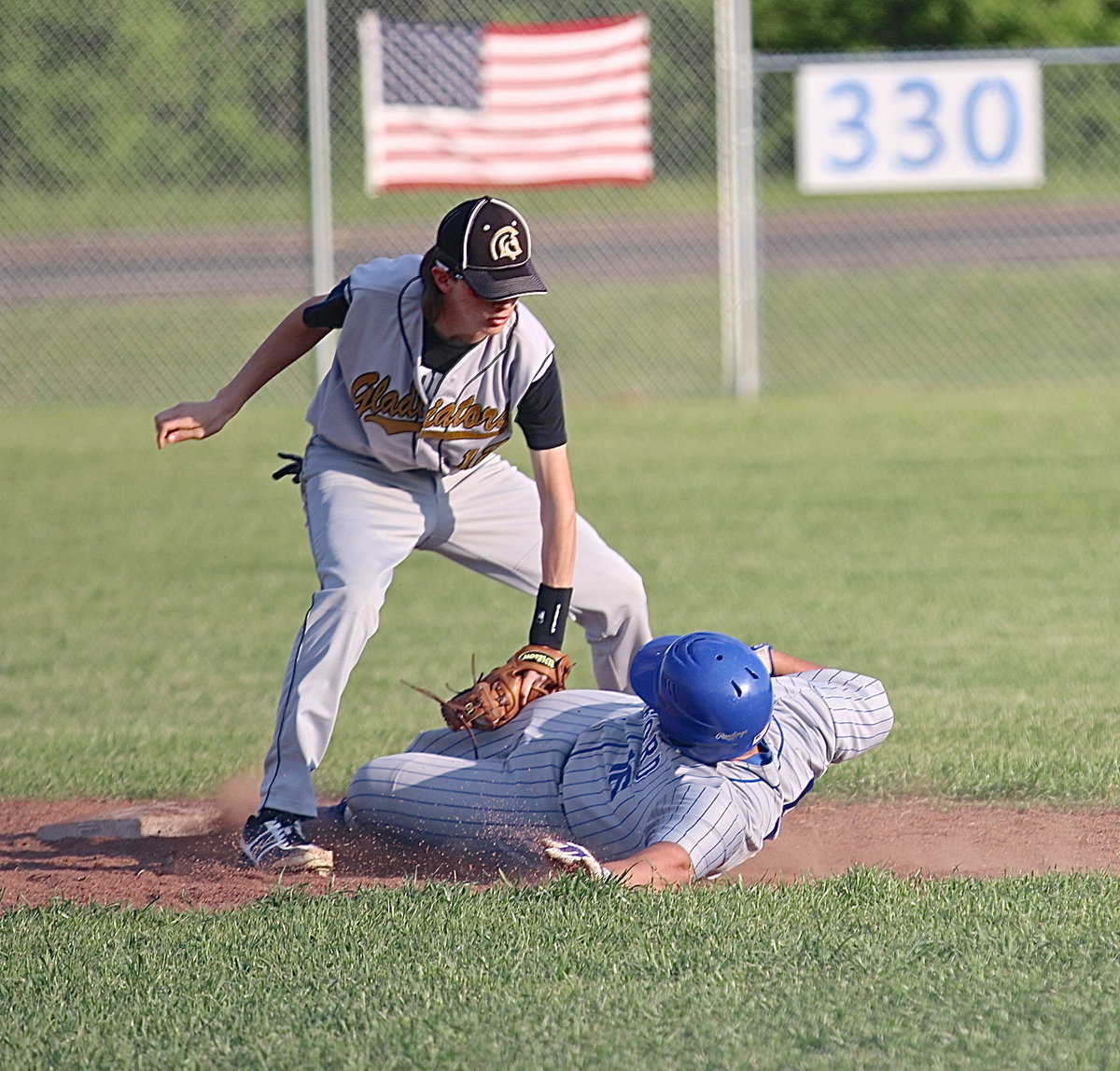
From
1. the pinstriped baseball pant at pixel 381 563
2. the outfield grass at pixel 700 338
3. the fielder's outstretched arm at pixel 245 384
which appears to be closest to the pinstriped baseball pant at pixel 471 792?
the pinstriped baseball pant at pixel 381 563

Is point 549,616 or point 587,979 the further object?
point 549,616

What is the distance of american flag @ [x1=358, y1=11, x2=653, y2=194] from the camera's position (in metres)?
12.4

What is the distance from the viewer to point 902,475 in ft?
33.7

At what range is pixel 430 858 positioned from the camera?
446 cm

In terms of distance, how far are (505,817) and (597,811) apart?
0.28 meters

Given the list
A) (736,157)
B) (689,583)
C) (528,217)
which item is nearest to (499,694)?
(689,583)

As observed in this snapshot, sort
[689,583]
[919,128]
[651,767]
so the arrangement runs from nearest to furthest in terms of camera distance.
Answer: [651,767], [689,583], [919,128]

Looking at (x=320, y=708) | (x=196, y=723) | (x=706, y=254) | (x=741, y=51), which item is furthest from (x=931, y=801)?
(x=706, y=254)

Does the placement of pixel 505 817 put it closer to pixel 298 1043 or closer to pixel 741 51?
pixel 298 1043

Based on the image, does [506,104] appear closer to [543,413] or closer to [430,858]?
[543,413]

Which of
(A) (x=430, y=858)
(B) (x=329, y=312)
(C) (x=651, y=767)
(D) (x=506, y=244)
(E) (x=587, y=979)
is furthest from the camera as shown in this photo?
(B) (x=329, y=312)

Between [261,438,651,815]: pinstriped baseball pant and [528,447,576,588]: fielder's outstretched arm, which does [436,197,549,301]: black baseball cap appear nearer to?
[528,447,576,588]: fielder's outstretched arm

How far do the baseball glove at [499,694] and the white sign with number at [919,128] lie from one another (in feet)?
28.0

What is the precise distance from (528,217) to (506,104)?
325 inches
